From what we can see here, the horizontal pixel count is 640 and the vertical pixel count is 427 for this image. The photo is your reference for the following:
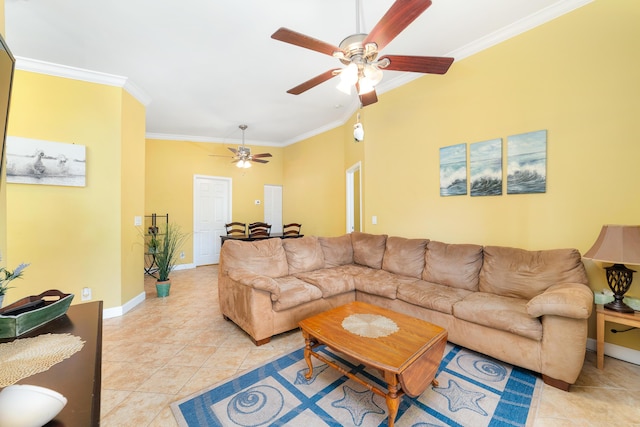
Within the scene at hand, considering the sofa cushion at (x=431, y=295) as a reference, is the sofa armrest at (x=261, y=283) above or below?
above

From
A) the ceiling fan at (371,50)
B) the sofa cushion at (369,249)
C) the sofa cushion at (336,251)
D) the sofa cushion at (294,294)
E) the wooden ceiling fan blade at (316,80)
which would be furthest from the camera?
the sofa cushion at (336,251)

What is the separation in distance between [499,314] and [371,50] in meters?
2.26

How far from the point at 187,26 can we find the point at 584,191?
3.96 meters

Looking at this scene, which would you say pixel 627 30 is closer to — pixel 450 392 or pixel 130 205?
pixel 450 392

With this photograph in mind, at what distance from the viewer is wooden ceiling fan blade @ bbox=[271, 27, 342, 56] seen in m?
1.65

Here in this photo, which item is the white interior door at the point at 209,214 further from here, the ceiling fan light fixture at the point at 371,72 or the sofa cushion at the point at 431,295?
the ceiling fan light fixture at the point at 371,72

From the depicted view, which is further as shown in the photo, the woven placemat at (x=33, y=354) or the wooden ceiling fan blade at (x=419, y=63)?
the wooden ceiling fan blade at (x=419, y=63)

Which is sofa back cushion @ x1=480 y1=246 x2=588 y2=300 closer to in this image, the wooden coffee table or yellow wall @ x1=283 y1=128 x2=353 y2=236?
the wooden coffee table

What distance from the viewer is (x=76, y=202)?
3043 mm

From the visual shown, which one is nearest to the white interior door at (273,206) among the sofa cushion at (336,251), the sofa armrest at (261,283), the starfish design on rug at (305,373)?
the sofa cushion at (336,251)

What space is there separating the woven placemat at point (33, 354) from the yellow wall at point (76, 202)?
2593mm

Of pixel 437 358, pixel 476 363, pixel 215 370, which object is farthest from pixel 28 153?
pixel 476 363

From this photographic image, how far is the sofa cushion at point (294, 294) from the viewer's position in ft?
8.39

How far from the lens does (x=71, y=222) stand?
301cm
